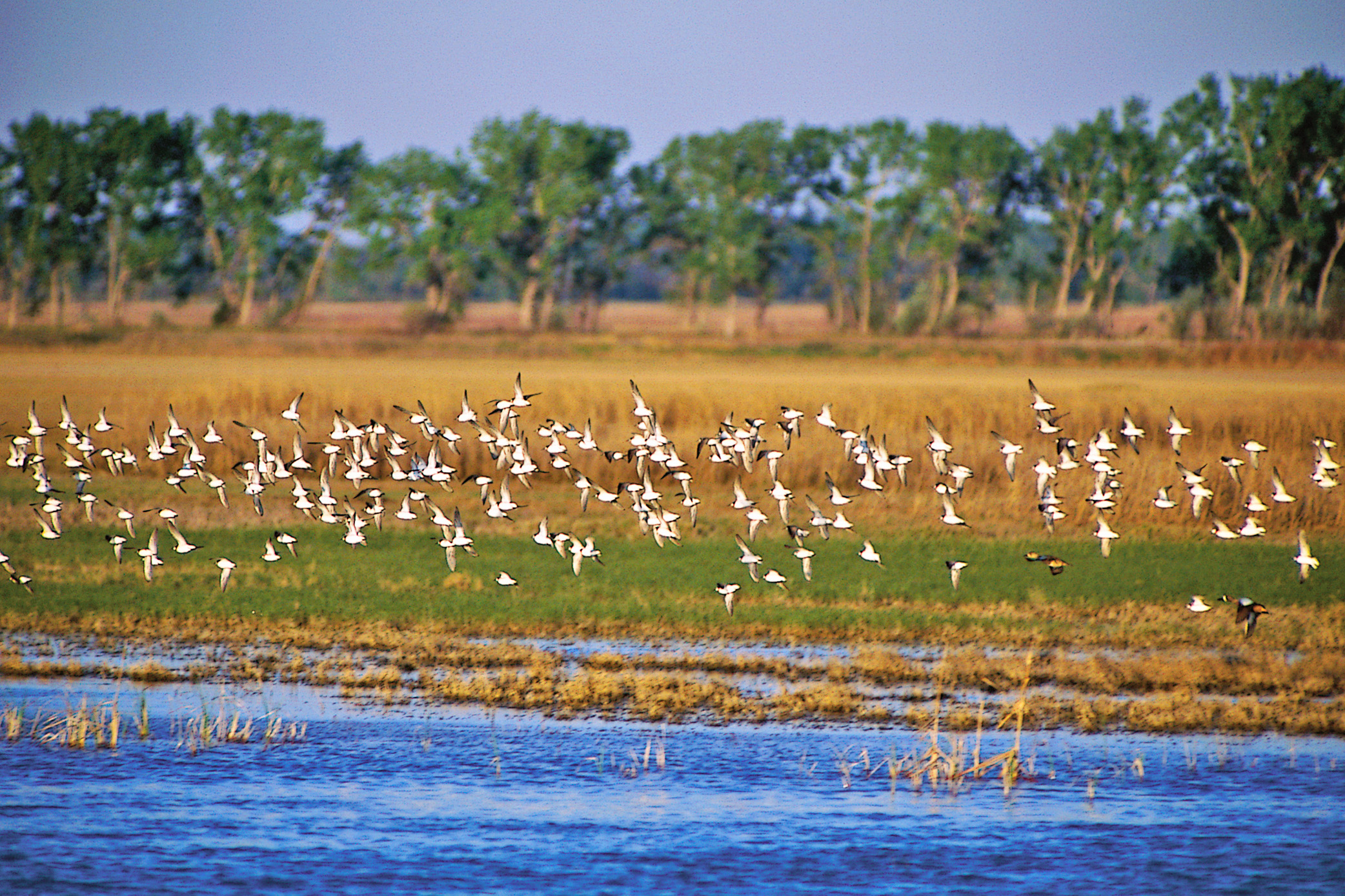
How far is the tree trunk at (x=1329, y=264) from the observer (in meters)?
92.7

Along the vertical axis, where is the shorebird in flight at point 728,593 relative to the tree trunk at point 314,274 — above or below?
below

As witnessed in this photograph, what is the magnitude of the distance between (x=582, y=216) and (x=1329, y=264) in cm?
4869

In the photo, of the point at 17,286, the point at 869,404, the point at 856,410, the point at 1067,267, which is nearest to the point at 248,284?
the point at 17,286

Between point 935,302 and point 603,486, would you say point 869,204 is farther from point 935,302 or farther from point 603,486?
point 603,486

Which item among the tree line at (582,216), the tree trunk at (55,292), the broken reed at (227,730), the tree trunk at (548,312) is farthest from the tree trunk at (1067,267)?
the broken reed at (227,730)

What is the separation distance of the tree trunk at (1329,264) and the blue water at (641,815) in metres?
83.4

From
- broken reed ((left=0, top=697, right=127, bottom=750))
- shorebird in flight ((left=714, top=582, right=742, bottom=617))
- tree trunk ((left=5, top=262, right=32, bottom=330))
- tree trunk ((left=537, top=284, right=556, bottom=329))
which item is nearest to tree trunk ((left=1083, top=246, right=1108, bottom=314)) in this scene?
tree trunk ((left=537, top=284, right=556, bottom=329))

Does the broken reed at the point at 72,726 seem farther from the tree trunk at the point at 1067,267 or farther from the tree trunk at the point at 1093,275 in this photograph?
the tree trunk at the point at 1093,275

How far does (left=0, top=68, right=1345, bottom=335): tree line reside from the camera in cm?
10562

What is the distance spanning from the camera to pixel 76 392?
188 ft

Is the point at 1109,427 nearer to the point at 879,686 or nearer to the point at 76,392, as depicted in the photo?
the point at 879,686

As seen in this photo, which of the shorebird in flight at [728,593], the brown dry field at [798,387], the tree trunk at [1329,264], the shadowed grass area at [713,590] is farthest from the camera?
the tree trunk at [1329,264]

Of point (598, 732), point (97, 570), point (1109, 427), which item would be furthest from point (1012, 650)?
point (1109, 427)

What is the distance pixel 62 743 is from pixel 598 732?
17.4 feet
